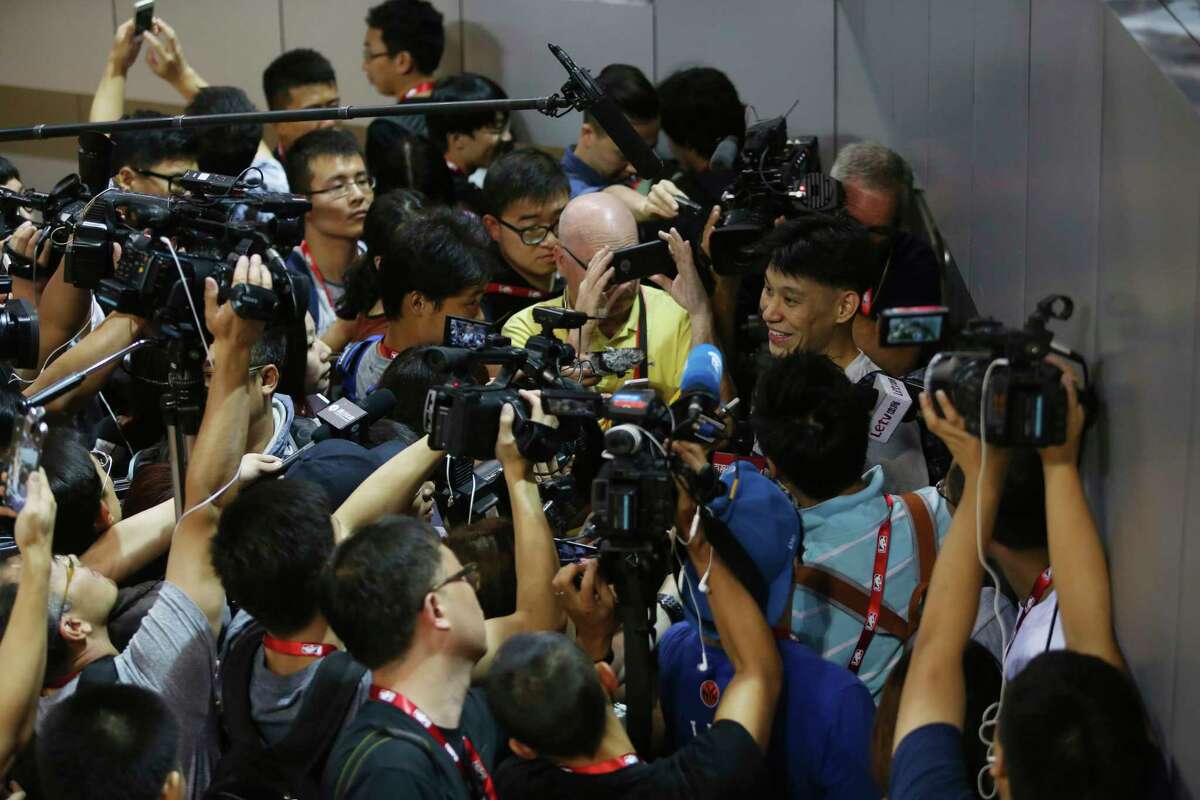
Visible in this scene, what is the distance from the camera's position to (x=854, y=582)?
2867mm

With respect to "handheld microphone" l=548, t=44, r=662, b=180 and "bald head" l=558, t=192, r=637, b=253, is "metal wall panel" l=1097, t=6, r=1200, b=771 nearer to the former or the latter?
"handheld microphone" l=548, t=44, r=662, b=180

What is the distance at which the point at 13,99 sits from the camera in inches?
297

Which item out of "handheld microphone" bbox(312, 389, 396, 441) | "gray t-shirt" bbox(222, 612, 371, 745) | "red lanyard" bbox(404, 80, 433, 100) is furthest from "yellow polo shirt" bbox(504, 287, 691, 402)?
"red lanyard" bbox(404, 80, 433, 100)

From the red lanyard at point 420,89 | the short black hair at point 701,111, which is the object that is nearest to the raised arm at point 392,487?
the short black hair at point 701,111

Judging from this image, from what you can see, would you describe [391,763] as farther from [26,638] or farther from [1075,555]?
[1075,555]

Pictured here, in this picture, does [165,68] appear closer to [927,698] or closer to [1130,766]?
[927,698]

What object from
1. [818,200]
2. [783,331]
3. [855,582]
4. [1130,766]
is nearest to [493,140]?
→ [818,200]

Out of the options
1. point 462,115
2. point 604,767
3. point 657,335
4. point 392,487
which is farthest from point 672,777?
point 462,115

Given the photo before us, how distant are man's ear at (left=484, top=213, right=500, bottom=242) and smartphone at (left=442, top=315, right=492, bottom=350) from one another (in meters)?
1.65

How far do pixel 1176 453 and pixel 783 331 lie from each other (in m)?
1.70

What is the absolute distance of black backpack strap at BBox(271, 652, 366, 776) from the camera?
2.64 meters

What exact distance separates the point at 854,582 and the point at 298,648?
3.42 feet

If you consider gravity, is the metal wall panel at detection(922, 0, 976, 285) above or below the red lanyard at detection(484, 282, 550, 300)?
above

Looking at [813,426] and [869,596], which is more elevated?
[813,426]
